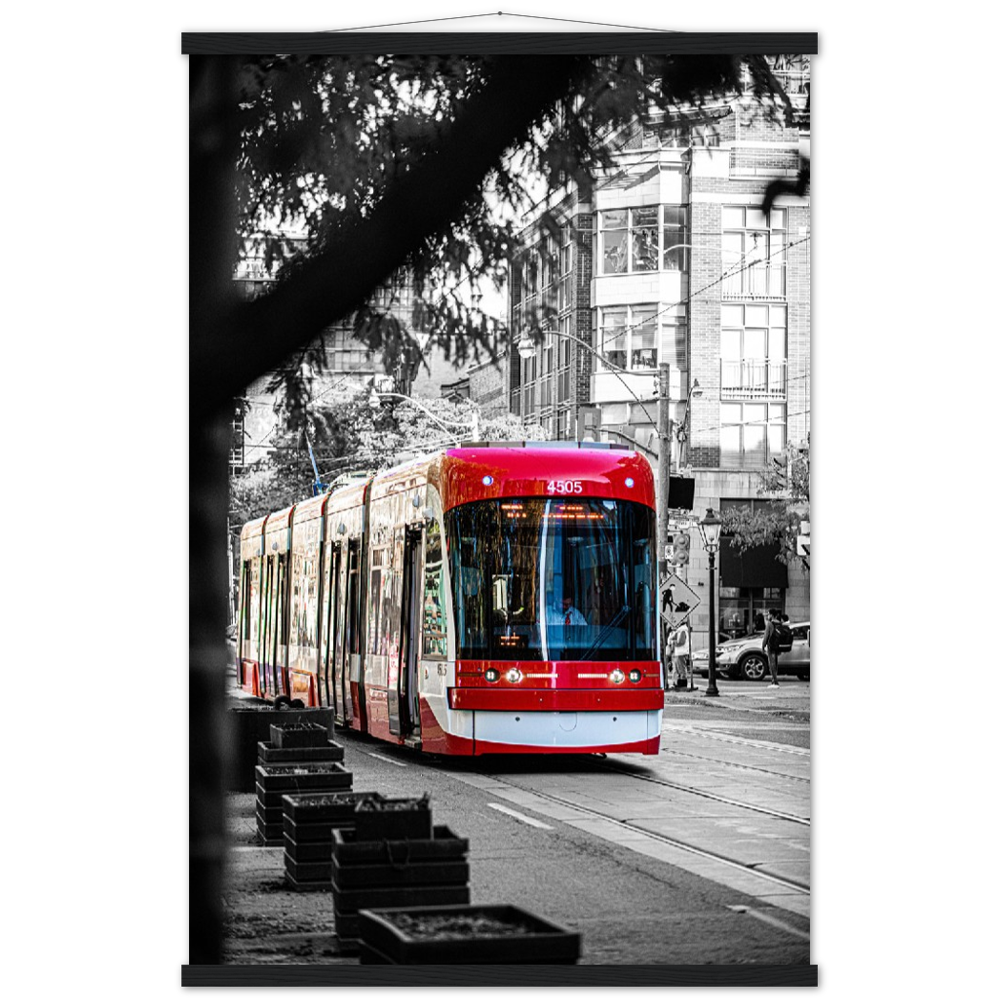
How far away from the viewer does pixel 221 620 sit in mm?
8719

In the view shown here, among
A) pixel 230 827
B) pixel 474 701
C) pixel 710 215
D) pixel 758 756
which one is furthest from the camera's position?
pixel 474 701

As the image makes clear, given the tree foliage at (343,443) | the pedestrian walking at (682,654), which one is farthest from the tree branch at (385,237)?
the pedestrian walking at (682,654)

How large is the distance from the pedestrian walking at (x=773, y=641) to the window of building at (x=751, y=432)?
85 cm

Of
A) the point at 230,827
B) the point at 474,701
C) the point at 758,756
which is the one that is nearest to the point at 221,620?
the point at 230,827

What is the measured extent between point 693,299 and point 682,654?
565cm

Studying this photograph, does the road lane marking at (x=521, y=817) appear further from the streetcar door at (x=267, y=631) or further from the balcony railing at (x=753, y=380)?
the balcony railing at (x=753, y=380)

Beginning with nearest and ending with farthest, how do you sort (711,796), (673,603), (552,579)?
(711,796) < (552,579) < (673,603)

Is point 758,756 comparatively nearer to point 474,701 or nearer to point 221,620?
point 474,701

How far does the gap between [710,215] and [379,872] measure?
3636 mm

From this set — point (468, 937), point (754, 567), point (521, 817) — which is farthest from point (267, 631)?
point (468, 937)

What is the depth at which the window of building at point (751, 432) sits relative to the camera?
9.78 metres

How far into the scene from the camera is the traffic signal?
13.8 metres

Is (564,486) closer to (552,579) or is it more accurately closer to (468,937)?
(552,579)

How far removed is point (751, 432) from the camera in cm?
1024
